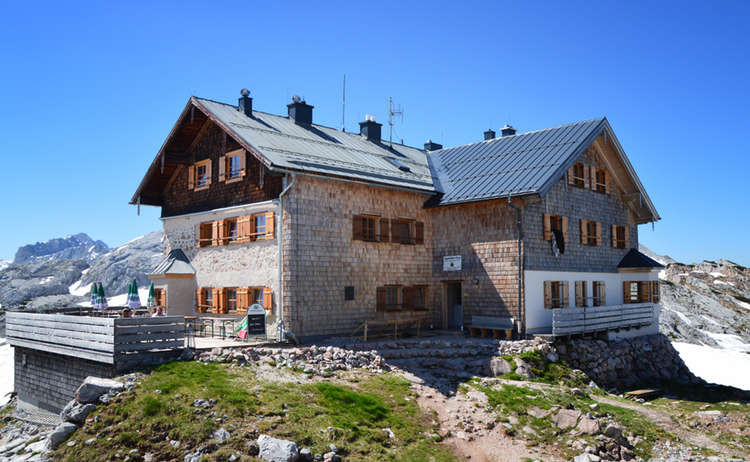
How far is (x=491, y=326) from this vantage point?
22.6m

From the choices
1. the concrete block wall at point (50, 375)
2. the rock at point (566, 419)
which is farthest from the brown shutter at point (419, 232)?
the concrete block wall at point (50, 375)

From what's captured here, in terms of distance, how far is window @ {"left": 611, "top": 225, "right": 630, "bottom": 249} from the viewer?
28359 mm

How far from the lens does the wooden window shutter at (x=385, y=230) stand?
77.3 feet

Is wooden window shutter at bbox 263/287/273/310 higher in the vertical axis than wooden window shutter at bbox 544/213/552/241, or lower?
lower

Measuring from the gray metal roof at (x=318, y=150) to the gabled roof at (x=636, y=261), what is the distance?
10.2 m

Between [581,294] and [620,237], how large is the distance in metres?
5.03

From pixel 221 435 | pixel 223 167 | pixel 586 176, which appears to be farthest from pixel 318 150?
pixel 221 435

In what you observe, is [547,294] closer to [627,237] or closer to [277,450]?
[627,237]

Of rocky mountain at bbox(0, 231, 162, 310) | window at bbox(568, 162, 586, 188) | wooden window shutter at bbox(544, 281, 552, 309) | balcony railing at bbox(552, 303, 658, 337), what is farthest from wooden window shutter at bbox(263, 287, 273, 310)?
rocky mountain at bbox(0, 231, 162, 310)

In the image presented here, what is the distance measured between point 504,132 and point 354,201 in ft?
42.6

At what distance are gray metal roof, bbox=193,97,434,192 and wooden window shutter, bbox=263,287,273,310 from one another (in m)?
4.40

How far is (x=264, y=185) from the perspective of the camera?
21562 mm

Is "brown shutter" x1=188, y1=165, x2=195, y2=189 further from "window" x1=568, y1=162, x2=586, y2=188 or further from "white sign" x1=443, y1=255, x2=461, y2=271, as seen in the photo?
"window" x1=568, y1=162, x2=586, y2=188

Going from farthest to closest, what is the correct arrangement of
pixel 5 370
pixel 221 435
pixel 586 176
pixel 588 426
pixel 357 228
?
1. pixel 5 370
2. pixel 586 176
3. pixel 357 228
4. pixel 588 426
5. pixel 221 435
